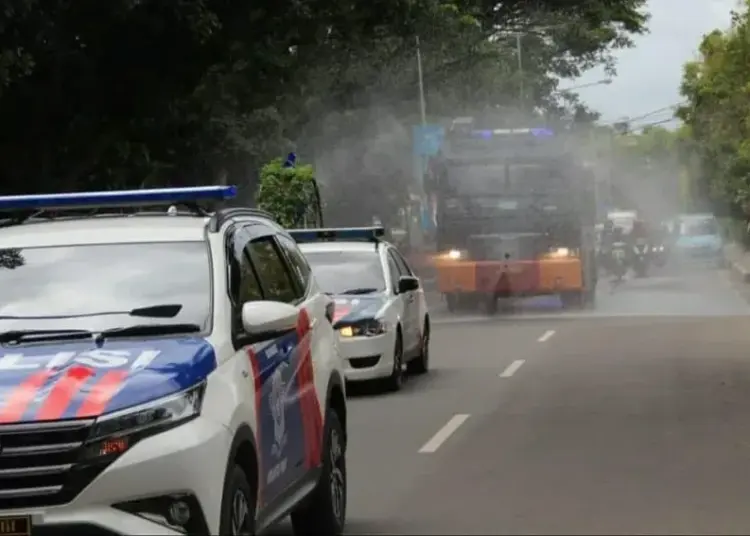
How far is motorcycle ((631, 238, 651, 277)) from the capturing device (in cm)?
4975

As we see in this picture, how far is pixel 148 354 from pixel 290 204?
1026 inches

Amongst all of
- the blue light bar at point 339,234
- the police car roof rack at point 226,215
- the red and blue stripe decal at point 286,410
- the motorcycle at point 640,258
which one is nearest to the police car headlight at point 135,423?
the red and blue stripe decal at point 286,410

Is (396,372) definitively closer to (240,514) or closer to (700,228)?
(240,514)

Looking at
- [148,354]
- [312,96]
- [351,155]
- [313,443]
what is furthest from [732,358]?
[351,155]

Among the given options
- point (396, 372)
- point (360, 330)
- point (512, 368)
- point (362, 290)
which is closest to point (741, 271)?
point (512, 368)

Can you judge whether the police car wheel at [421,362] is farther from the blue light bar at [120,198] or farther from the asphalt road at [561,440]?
the blue light bar at [120,198]

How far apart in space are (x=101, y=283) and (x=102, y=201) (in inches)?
27.0

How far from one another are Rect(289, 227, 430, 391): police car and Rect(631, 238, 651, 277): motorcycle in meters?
31.3

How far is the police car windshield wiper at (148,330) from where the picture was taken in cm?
700

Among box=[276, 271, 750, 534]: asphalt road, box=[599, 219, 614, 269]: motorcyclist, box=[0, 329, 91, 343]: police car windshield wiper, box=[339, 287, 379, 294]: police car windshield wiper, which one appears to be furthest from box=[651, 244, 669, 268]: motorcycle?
box=[0, 329, 91, 343]: police car windshield wiper

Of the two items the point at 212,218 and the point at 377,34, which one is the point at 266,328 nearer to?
the point at 212,218

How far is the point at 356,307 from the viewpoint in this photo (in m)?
16.9

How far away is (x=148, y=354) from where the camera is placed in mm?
6711

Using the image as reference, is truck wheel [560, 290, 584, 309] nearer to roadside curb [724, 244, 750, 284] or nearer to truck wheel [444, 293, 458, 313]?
truck wheel [444, 293, 458, 313]
